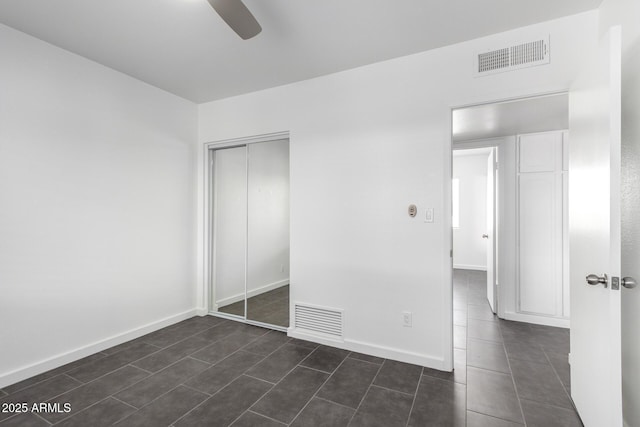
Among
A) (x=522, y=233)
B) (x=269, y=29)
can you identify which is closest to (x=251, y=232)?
(x=269, y=29)

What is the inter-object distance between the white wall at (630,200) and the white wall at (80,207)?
3929mm

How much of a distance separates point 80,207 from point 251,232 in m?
1.69

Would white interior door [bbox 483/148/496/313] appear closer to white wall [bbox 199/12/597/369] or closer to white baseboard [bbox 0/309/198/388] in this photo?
white wall [bbox 199/12/597/369]

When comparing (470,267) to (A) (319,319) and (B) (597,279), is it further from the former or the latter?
(B) (597,279)

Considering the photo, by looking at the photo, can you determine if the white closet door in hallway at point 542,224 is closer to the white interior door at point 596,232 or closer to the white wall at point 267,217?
the white interior door at point 596,232

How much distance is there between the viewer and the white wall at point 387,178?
238cm

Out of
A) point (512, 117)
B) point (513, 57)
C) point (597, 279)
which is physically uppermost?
point (513, 57)

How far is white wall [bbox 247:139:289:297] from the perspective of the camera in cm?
348

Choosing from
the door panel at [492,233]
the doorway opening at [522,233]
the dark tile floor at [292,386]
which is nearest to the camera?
the dark tile floor at [292,386]

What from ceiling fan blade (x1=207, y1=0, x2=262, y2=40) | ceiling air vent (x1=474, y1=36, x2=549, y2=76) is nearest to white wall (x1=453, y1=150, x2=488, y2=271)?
ceiling air vent (x1=474, y1=36, x2=549, y2=76)

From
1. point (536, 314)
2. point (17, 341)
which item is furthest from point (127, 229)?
point (536, 314)

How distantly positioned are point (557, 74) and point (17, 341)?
455cm

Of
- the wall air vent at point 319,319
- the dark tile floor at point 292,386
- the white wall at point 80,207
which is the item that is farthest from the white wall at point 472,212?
the white wall at point 80,207

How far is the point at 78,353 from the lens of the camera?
2627 millimetres
